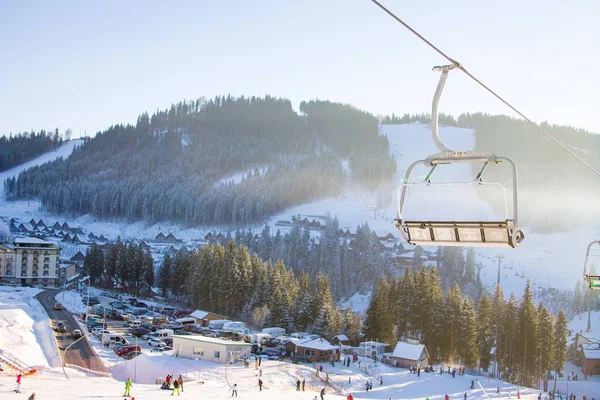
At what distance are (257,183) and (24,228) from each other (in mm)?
45465

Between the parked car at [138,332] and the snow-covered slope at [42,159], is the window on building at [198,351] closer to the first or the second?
the parked car at [138,332]

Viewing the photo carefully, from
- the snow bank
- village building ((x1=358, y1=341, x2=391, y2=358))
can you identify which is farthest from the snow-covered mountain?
the snow bank

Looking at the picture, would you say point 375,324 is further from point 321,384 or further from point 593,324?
point 593,324

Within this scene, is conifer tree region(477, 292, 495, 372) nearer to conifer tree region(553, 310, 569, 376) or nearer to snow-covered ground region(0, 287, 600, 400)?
conifer tree region(553, 310, 569, 376)

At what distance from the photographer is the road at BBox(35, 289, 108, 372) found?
103 ft

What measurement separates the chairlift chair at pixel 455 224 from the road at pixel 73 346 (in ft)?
93.8

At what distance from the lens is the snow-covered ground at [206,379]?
870 inches

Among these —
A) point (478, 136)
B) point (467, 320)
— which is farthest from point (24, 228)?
point (478, 136)

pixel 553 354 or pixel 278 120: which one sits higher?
pixel 278 120

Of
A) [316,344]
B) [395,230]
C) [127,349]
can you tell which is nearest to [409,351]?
[316,344]

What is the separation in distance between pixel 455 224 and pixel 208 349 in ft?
98.1

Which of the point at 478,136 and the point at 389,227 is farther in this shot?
the point at 478,136

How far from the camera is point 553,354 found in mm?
41438

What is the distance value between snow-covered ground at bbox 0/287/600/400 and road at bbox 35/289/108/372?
0.94 m
